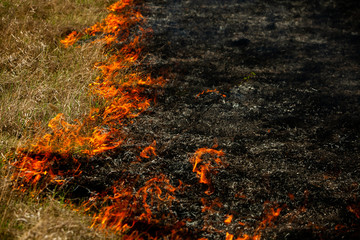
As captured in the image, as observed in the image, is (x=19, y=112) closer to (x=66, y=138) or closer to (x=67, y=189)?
(x=66, y=138)

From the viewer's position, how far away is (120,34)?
498 centimetres

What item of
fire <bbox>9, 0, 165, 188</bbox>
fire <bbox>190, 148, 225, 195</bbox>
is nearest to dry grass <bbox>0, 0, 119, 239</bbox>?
fire <bbox>9, 0, 165, 188</bbox>

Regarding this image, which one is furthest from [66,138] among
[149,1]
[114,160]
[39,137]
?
[149,1]

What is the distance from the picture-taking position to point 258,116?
12.0ft

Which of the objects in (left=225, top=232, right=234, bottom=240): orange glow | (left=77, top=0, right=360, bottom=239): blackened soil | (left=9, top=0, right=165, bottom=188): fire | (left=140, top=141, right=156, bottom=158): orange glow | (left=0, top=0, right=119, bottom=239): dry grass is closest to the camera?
(left=0, top=0, right=119, bottom=239): dry grass

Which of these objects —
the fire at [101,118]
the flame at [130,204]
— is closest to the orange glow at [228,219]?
the flame at [130,204]

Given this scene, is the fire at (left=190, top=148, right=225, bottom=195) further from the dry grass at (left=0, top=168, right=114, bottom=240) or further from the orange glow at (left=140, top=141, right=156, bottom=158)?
the dry grass at (left=0, top=168, right=114, bottom=240)

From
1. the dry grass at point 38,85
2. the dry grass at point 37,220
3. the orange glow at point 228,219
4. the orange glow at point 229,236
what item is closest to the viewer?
the dry grass at point 37,220

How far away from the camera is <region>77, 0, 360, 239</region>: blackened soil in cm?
258

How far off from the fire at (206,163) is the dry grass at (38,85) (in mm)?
1089

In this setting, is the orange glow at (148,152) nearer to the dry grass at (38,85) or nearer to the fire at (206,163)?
the fire at (206,163)

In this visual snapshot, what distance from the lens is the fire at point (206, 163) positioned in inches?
112

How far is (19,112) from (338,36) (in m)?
5.48

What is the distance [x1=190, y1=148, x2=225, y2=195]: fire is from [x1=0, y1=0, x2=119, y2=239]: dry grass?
1.09 meters
